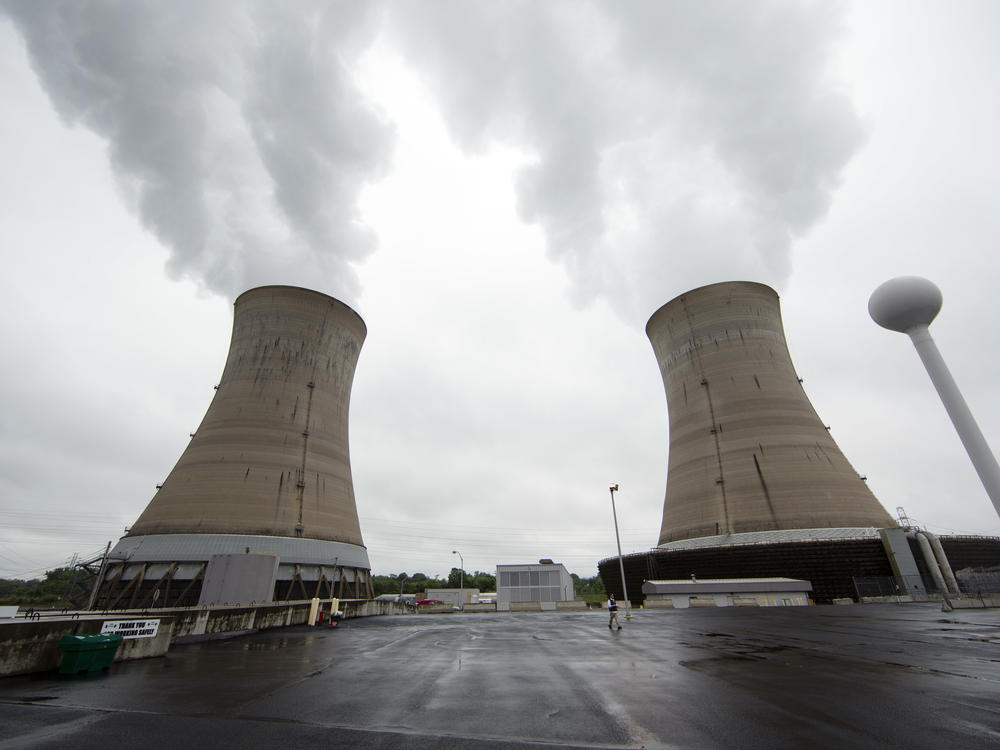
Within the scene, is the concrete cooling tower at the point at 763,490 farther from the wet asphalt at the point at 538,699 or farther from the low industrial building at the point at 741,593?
the wet asphalt at the point at 538,699

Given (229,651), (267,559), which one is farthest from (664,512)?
(229,651)

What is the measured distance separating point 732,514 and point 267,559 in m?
27.5

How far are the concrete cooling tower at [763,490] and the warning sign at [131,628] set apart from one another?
30.0 meters

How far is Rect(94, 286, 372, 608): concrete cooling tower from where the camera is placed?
79.5 ft

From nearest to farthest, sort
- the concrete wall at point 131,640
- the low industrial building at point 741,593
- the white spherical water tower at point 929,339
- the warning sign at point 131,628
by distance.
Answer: the concrete wall at point 131,640
the warning sign at point 131,628
the white spherical water tower at point 929,339
the low industrial building at point 741,593

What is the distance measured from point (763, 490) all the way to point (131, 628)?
3218 cm

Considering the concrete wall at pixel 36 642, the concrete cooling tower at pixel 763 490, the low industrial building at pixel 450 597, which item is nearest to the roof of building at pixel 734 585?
the concrete cooling tower at pixel 763 490

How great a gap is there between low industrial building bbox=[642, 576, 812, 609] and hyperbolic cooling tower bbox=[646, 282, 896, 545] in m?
3.22

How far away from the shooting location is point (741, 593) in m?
30.7

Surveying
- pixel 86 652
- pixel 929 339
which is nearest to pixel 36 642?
pixel 86 652

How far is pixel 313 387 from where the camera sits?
95.1ft

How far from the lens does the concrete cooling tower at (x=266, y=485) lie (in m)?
24.2

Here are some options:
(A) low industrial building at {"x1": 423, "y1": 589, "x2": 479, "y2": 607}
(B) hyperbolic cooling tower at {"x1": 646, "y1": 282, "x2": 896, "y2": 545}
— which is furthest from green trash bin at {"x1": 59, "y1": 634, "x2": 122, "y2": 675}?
(A) low industrial building at {"x1": 423, "y1": 589, "x2": 479, "y2": 607}

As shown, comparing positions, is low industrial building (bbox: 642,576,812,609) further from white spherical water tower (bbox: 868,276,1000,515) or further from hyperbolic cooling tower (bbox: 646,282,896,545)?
white spherical water tower (bbox: 868,276,1000,515)
